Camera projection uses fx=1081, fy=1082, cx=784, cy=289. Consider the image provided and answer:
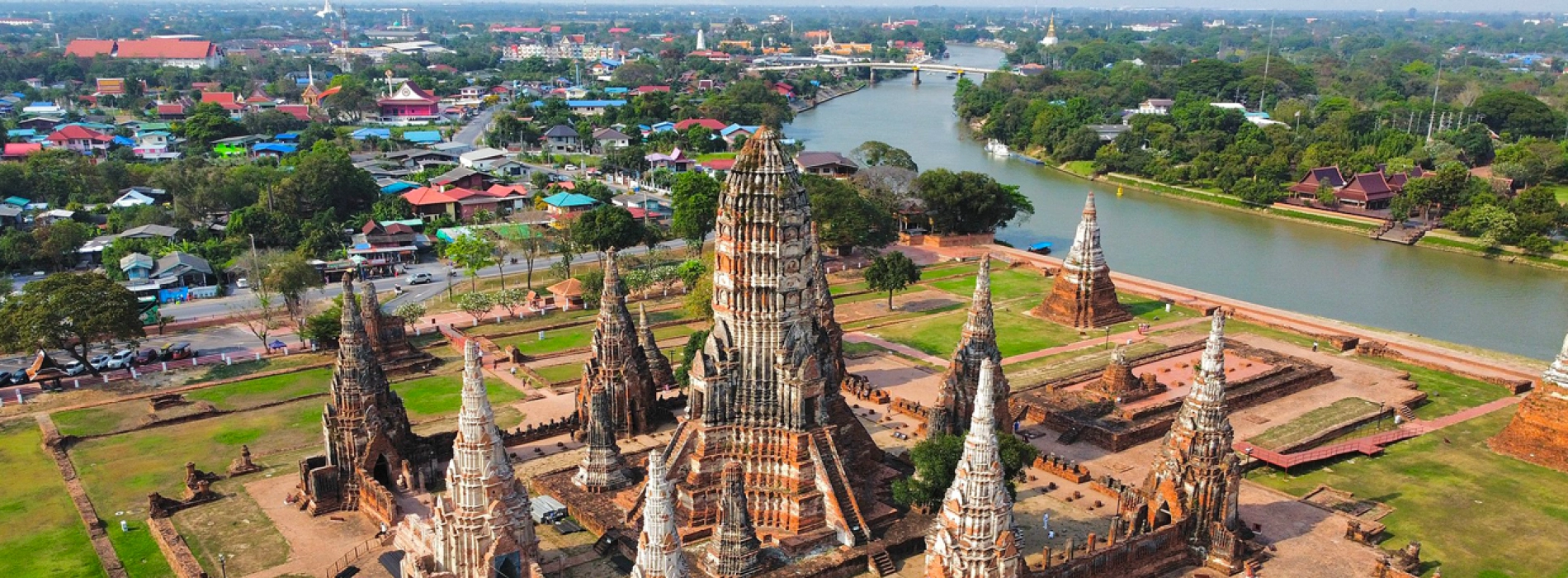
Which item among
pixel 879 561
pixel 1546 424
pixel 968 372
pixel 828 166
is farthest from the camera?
pixel 828 166

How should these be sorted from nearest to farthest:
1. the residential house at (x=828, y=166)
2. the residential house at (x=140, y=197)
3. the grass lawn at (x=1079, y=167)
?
the residential house at (x=140, y=197) → the residential house at (x=828, y=166) → the grass lawn at (x=1079, y=167)

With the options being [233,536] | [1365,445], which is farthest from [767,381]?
[1365,445]

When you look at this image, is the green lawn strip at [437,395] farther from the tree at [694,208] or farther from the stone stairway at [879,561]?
the tree at [694,208]

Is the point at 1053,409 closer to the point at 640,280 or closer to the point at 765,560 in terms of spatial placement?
the point at 765,560

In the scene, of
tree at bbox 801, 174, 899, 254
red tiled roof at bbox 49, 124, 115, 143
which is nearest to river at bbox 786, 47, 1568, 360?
tree at bbox 801, 174, 899, 254

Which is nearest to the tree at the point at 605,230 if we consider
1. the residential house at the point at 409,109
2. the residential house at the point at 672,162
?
the residential house at the point at 672,162

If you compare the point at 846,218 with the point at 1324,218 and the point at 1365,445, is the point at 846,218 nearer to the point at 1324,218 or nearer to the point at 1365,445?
the point at 1365,445

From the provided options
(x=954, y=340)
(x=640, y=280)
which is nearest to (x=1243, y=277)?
(x=954, y=340)
